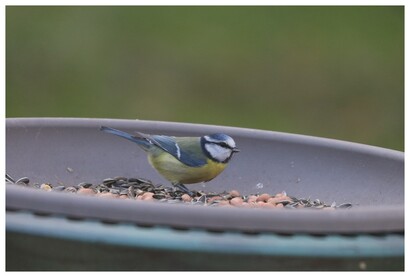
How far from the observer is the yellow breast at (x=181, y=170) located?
276 centimetres

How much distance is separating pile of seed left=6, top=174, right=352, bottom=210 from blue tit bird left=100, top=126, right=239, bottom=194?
0.06m

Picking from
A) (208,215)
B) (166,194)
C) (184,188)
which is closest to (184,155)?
(184,188)

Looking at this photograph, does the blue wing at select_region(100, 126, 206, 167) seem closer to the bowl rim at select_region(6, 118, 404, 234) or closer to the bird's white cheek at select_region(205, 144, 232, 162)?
the bird's white cheek at select_region(205, 144, 232, 162)

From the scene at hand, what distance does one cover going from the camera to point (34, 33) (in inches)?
325

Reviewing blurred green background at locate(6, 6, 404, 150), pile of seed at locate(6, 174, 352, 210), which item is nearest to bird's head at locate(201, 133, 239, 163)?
pile of seed at locate(6, 174, 352, 210)

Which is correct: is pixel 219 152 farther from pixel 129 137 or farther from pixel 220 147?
pixel 129 137

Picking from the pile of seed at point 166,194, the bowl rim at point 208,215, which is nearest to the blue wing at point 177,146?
the pile of seed at point 166,194

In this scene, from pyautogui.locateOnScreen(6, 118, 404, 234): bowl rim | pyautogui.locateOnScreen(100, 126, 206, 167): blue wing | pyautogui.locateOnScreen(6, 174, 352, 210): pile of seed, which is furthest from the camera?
pyautogui.locateOnScreen(100, 126, 206, 167): blue wing

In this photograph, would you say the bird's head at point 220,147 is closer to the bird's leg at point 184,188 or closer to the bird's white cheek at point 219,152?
the bird's white cheek at point 219,152

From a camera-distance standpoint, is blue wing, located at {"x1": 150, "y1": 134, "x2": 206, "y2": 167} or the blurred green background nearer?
blue wing, located at {"x1": 150, "y1": 134, "x2": 206, "y2": 167}

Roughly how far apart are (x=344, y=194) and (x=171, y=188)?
56 cm

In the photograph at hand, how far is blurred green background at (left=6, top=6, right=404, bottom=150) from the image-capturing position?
739 centimetres

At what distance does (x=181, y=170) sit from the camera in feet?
9.29

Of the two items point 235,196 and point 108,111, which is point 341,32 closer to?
point 108,111
